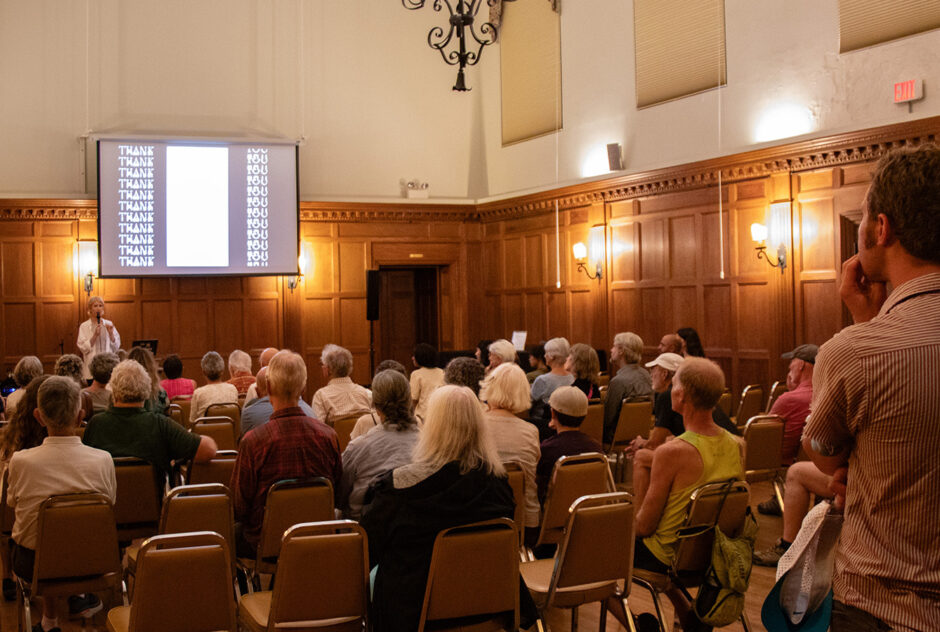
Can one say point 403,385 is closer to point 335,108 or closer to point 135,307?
Result: point 135,307

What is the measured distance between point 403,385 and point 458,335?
10.2 meters

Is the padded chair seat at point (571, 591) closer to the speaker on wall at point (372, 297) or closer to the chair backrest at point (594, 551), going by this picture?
the chair backrest at point (594, 551)

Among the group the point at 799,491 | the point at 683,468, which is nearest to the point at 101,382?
the point at 683,468

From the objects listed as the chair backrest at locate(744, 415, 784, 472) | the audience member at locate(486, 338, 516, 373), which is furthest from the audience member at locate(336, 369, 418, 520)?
the audience member at locate(486, 338, 516, 373)

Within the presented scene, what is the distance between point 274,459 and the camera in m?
4.12

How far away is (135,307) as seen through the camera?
12.8m

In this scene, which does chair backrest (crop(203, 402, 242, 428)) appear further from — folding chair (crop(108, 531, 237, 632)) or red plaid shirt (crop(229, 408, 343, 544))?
folding chair (crop(108, 531, 237, 632))

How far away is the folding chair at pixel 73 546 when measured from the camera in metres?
3.83

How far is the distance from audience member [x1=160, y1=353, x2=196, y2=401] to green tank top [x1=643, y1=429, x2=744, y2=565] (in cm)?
528

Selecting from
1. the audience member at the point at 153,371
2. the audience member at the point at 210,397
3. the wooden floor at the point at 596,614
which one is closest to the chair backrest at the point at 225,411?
the audience member at the point at 210,397

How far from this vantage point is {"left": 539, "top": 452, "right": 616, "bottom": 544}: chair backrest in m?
4.30

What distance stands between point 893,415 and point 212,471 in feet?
13.1

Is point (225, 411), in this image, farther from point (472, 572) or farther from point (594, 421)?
point (472, 572)

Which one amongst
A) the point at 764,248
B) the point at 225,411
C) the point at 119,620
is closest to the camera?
the point at 119,620
